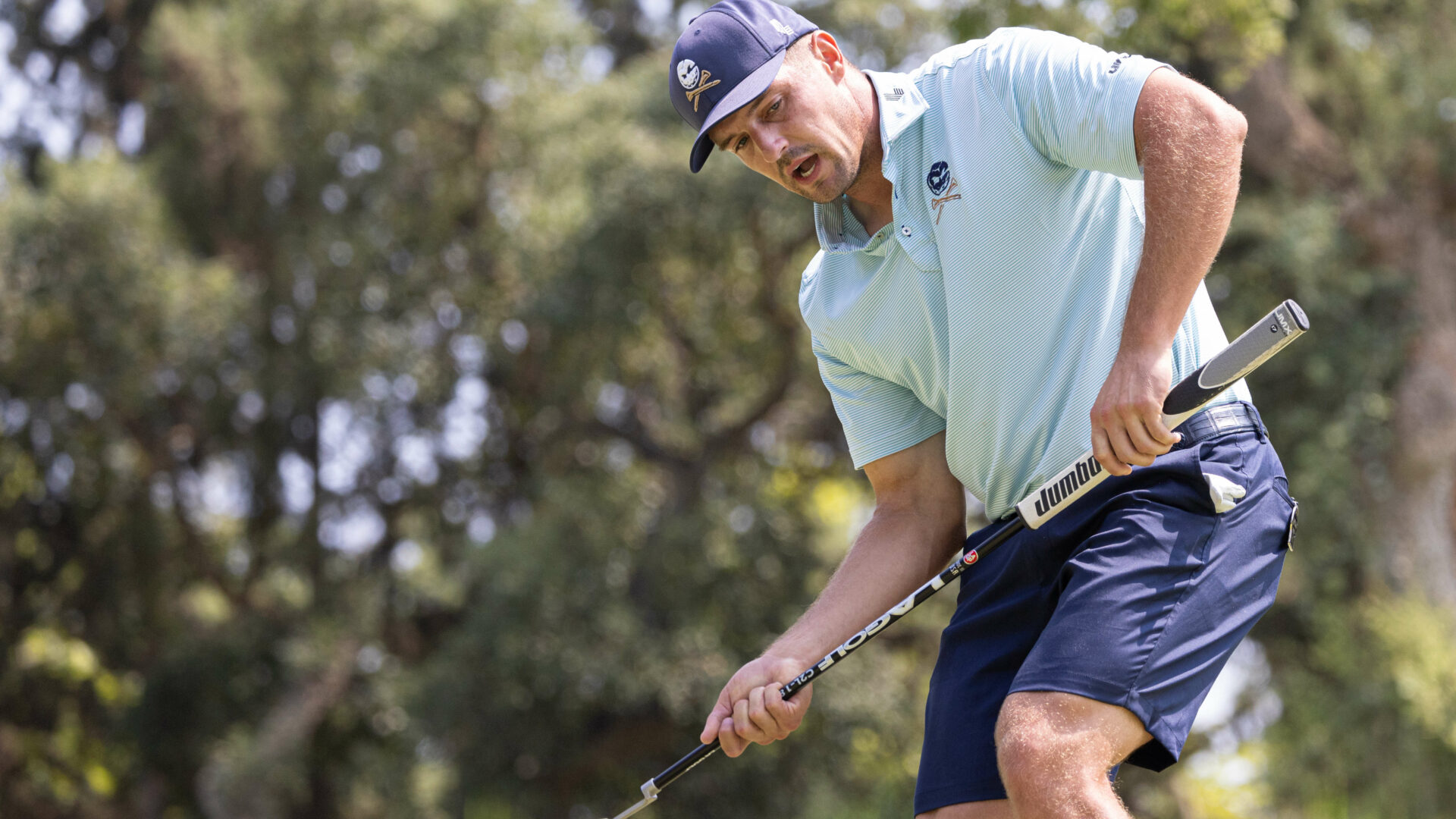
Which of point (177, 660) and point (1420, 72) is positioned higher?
point (1420, 72)

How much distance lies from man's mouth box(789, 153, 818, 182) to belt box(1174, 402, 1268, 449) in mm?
768

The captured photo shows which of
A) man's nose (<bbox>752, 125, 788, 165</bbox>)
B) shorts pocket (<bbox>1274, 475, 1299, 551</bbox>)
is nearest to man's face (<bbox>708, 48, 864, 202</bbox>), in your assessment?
man's nose (<bbox>752, 125, 788, 165</bbox>)

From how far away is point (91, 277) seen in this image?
1230cm

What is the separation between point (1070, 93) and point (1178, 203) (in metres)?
0.28

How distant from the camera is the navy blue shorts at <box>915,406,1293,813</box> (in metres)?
2.11

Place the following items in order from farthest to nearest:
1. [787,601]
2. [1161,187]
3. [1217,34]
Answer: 1. [787,601]
2. [1217,34]
3. [1161,187]

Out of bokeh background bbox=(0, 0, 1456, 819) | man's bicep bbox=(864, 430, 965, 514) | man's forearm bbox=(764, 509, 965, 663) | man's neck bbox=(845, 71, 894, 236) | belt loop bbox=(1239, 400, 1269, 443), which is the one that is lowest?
bokeh background bbox=(0, 0, 1456, 819)

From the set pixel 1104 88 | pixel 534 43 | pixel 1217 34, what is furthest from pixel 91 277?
pixel 1104 88

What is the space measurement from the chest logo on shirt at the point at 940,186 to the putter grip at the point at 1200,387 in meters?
0.49

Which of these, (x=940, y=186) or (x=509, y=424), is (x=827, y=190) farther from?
(x=509, y=424)

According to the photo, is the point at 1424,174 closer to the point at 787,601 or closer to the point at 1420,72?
the point at 1420,72

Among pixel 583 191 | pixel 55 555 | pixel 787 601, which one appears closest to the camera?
pixel 787 601

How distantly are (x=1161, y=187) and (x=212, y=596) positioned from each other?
1375cm

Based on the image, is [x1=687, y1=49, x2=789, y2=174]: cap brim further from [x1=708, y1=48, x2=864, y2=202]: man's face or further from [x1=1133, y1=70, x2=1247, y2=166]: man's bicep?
[x1=1133, y1=70, x2=1247, y2=166]: man's bicep
